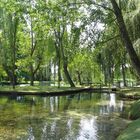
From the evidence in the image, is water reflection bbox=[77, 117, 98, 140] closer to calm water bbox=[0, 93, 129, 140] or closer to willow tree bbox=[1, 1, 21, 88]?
calm water bbox=[0, 93, 129, 140]

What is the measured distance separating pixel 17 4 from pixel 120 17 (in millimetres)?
5391

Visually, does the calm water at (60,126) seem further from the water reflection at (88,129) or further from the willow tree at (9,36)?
the willow tree at (9,36)

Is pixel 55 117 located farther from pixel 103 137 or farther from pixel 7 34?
pixel 7 34

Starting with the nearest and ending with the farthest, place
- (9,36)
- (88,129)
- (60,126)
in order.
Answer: (88,129) → (60,126) → (9,36)

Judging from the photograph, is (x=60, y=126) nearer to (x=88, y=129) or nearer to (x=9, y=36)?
(x=88, y=129)

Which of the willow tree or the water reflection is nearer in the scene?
the water reflection

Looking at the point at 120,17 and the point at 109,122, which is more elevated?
the point at 120,17

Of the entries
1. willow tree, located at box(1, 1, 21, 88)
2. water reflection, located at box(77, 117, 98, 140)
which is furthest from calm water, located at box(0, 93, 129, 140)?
willow tree, located at box(1, 1, 21, 88)

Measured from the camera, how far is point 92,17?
17266 mm

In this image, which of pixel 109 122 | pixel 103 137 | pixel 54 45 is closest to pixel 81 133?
pixel 103 137

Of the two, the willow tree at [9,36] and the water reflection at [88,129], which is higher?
the willow tree at [9,36]

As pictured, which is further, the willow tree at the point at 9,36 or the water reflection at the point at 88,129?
the willow tree at the point at 9,36

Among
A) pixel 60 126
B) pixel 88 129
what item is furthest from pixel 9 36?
pixel 88 129

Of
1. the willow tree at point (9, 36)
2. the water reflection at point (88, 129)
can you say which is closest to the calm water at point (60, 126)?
the water reflection at point (88, 129)
